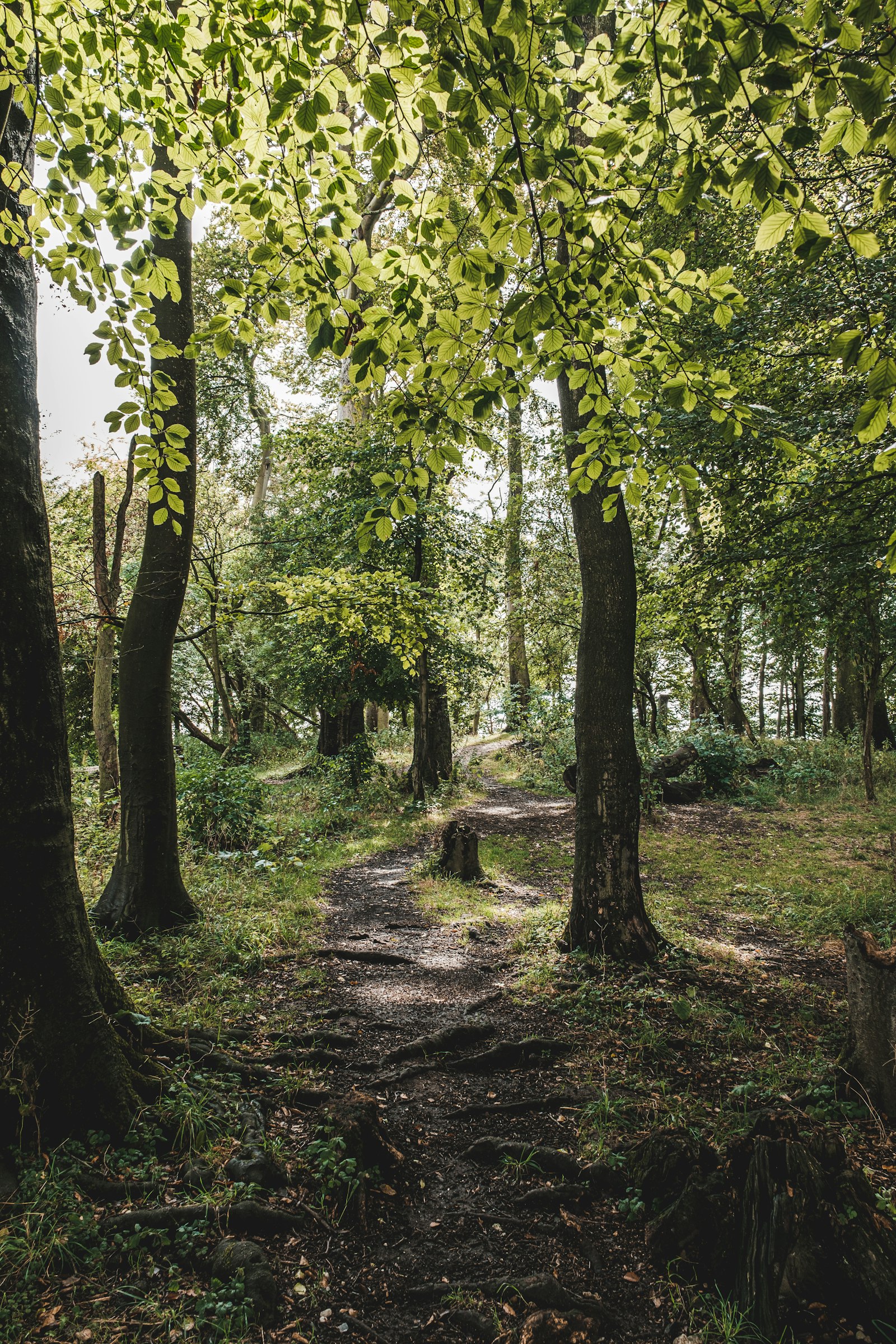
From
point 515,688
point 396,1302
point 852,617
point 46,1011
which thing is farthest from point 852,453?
point 515,688

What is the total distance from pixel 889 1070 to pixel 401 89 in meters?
5.01

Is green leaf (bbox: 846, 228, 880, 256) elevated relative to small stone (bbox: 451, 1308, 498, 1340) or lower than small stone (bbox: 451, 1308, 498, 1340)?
elevated

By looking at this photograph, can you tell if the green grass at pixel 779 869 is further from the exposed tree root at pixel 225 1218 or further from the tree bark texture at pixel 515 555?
the tree bark texture at pixel 515 555

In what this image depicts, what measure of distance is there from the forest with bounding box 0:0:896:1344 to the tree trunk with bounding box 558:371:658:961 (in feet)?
0.14

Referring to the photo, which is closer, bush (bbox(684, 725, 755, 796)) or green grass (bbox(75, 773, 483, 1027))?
green grass (bbox(75, 773, 483, 1027))

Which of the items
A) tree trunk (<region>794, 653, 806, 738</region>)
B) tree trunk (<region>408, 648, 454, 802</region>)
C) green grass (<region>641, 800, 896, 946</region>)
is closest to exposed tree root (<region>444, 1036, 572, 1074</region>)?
green grass (<region>641, 800, 896, 946</region>)

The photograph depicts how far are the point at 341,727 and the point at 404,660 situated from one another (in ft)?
27.2

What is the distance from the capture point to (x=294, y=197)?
7.96 feet

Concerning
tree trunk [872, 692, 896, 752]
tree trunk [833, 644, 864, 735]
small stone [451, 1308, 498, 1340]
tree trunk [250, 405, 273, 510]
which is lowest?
small stone [451, 1308, 498, 1340]

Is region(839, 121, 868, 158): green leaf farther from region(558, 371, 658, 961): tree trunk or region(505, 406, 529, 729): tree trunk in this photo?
region(505, 406, 529, 729): tree trunk

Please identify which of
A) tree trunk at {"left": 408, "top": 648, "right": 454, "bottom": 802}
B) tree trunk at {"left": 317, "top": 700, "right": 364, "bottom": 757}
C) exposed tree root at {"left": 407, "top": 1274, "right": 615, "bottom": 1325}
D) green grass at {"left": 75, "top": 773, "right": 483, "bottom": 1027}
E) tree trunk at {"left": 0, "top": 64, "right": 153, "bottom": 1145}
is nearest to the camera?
exposed tree root at {"left": 407, "top": 1274, "right": 615, "bottom": 1325}

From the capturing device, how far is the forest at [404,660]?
6.89ft

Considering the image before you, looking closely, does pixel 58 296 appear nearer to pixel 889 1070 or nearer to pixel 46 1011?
pixel 46 1011

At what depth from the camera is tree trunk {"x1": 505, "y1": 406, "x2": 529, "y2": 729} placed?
1591 centimetres
